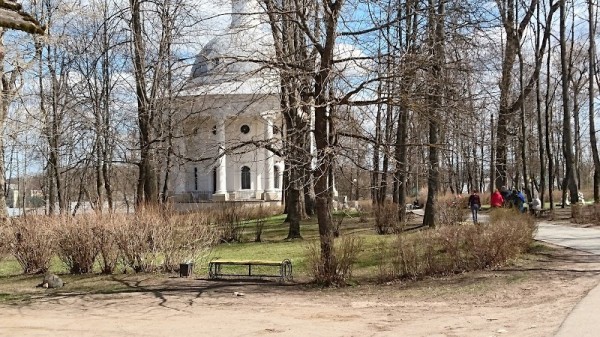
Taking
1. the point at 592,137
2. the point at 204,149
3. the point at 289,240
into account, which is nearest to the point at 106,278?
the point at 204,149

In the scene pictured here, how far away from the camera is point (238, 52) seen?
13.3 meters

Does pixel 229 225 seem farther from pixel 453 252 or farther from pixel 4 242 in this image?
pixel 453 252

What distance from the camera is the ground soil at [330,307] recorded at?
870 cm

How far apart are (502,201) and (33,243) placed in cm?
1644

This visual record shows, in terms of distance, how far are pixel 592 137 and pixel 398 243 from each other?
23.0 meters

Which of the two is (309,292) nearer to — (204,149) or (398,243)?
(398,243)

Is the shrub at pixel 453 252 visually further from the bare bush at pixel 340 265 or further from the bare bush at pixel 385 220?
the bare bush at pixel 385 220

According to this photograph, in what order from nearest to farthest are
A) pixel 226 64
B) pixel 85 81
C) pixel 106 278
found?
pixel 226 64 < pixel 106 278 < pixel 85 81

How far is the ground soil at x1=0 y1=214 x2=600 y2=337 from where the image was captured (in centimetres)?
870

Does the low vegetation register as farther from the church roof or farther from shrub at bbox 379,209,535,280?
the church roof

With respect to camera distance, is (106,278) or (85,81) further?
(85,81)

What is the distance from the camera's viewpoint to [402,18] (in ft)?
38.0

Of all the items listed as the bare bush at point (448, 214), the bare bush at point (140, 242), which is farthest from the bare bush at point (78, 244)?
the bare bush at point (448, 214)

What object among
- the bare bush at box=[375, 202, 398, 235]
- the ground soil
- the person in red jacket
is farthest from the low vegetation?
the person in red jacket
